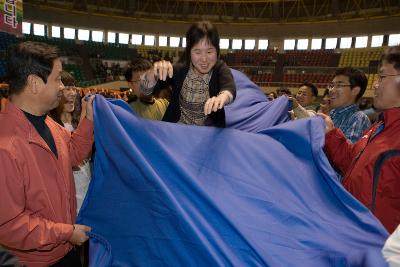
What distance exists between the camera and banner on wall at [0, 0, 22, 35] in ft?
26.7

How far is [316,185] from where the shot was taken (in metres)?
1.47

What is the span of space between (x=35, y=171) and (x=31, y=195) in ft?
0.29

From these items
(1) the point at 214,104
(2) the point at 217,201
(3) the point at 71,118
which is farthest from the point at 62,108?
(2) the point at 217,201

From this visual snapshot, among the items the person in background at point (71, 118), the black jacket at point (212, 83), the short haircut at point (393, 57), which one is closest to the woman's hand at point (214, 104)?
the black jacket at point (212, 83)

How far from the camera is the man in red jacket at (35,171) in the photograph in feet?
4.09

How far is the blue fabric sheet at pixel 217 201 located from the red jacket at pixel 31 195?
13cm

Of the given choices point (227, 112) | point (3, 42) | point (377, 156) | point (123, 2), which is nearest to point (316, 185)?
point (377, 156)

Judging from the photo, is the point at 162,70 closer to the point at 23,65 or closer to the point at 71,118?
the point at 23,65

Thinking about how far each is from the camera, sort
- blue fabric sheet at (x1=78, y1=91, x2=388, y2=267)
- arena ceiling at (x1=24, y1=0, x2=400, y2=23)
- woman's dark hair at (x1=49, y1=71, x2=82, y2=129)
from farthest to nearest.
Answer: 1. arena ceiling at (x1=24, y1=0, x2=400, y2=23)
2. woman's dark hair at (x1=49, y1=71, x2=82, y2=129)
3. blue fabric sheet at (x1=78, y1=91, x2=388, y2=267)

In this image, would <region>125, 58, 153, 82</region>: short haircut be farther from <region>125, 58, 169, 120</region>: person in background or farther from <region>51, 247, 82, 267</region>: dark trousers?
<region>51, 247, 82, 267</region>: dark trousers

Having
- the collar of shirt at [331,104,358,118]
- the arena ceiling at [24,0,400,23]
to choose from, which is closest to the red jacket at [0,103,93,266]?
the collar of shirt at [331,104,358,118]

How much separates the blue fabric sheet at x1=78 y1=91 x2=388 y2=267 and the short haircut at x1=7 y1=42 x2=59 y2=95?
0.87 feet

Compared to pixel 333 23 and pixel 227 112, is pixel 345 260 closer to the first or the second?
pixel 227 112

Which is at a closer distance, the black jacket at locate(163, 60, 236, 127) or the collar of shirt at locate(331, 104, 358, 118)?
the black jacket at locate(163, 60, 236, 127)
